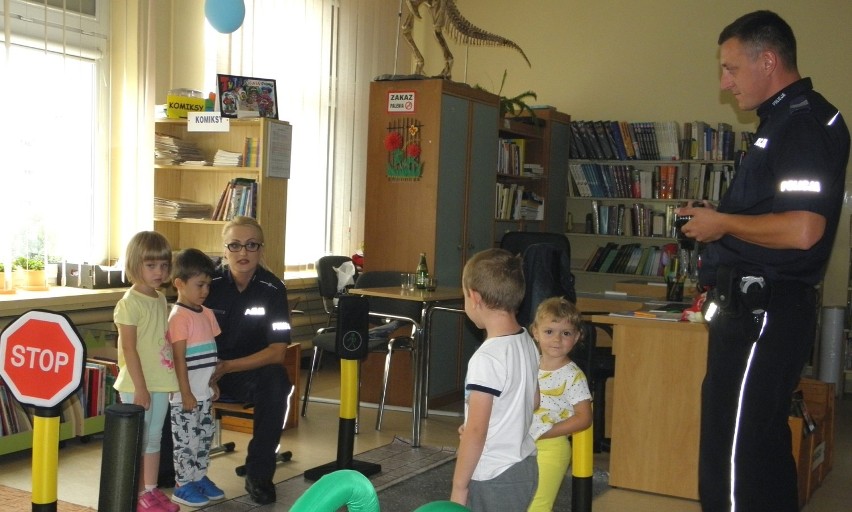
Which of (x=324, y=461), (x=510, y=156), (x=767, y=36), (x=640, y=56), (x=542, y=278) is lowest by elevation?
(x=324, y=461)

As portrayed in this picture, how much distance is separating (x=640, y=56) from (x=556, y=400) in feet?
18.2

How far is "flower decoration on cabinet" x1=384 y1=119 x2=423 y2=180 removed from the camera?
5805 millimetres

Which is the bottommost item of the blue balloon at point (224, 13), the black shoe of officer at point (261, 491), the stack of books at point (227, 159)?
the black shoe of officer at point (261, 491)

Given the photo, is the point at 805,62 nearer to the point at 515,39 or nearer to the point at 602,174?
the point at 602,174

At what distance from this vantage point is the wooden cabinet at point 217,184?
5.61m

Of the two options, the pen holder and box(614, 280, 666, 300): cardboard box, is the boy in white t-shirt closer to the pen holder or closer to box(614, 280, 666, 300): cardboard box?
the pen holder

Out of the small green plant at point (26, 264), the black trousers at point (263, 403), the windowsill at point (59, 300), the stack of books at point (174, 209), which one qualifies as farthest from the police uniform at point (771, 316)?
the stack of books at point (174, 209)

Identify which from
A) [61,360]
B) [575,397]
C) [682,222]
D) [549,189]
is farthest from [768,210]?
[549,189]

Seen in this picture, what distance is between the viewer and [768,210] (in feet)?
7.84

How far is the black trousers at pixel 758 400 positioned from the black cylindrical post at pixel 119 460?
145cm

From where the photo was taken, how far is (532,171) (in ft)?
23.8

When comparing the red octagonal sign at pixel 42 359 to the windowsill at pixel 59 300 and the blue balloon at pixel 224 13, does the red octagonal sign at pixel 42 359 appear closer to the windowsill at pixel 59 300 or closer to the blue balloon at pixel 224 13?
the windowsill at pixel 59 300

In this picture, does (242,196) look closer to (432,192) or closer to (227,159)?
(227,159)

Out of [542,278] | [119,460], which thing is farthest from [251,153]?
[119,460]
